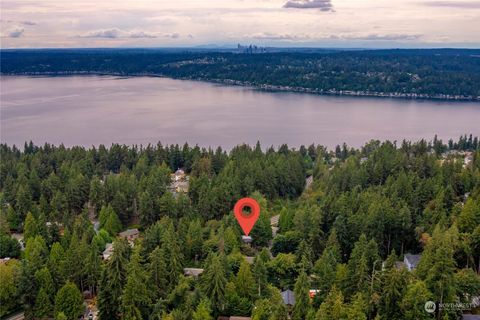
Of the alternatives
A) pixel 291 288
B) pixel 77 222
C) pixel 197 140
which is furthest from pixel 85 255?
pixel 197 140

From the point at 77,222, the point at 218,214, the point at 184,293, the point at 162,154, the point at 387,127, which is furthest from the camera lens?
the point at 387,127

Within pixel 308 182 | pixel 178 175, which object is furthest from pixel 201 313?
pixel 308 182

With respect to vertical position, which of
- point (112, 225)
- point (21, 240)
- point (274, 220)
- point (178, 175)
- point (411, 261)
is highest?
point (411, 261)

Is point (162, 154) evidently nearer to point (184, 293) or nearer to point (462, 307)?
point (184, 293)

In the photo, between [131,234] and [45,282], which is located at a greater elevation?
[45,282]

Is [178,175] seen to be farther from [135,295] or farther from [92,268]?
[135,295]

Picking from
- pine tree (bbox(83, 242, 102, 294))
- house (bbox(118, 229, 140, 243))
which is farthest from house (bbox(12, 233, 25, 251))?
pine tree (bbox(83, 242, 102, 294))
